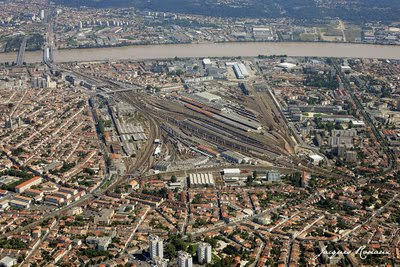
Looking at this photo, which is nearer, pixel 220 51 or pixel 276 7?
pixel 220 51

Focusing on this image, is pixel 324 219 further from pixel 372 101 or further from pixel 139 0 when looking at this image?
pixel 139 0

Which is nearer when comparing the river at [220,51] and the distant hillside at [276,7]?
the river at [220,51]

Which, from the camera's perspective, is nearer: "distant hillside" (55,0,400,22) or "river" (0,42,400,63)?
"river" (0,42,400,63)
